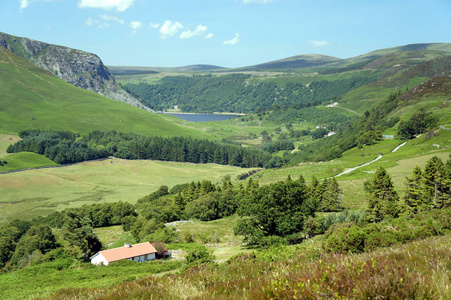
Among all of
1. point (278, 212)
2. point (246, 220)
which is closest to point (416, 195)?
point (278, 212)

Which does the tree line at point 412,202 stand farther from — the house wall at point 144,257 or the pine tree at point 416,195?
the house wall at point 144,257

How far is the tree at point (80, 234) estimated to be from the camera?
171 feet

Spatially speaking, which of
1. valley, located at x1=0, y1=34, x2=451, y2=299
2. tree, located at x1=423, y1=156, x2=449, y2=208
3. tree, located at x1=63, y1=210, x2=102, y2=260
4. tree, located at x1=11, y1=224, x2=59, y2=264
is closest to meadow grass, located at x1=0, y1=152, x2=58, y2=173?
valley, located at x1=0, y1=34, x2=451, y2=299

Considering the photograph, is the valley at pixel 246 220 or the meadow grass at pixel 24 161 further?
the meadow grass at pixel 24 161

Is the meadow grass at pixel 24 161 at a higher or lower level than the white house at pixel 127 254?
lower

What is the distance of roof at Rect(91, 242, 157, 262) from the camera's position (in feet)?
143

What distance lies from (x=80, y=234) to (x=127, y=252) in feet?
41.5

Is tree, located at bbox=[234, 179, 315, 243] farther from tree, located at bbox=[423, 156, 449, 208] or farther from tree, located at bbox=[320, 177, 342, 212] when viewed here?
tree, located at bbox=[320, 177, 342, 212]

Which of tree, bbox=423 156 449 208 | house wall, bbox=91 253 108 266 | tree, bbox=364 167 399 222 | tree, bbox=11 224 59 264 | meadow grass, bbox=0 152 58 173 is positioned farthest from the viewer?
meadow grass, bbox=0 152 58 173

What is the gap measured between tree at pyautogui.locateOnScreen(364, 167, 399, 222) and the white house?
30838mm

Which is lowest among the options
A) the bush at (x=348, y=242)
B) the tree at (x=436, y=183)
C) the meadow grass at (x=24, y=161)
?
the meadow grass at (x=24, y=161)

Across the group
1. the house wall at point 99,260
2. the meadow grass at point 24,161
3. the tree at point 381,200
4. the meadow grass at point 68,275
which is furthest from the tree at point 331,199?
the meadow grass at point 24,161

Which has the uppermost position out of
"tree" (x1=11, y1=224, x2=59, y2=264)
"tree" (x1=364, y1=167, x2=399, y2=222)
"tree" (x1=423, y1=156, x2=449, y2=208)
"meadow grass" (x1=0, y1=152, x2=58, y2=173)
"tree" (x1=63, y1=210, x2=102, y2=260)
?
"tree" (x1=423, y1=156, x2=449, y2=208)

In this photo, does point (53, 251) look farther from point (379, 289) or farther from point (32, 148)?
point (32, 148)
